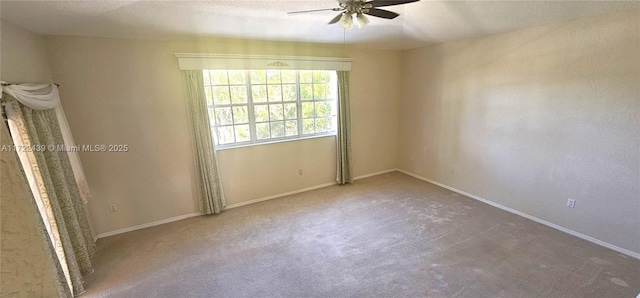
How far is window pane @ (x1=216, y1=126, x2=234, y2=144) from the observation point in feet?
12.5

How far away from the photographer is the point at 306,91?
14.1 feet

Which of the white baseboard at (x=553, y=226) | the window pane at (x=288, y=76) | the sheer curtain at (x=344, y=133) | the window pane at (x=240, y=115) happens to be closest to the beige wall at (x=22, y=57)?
the window pane at (x=240, y=115)

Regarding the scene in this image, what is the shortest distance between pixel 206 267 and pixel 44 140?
180 cm

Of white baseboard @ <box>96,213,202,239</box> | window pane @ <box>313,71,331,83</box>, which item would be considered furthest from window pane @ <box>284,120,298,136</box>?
white baseboard @ <box>96,213,202,239</box>

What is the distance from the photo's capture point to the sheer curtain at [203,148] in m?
3.40

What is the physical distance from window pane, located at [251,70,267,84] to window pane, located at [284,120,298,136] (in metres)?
0.73

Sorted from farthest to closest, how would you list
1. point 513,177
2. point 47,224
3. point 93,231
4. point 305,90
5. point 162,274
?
point 305,90 → point 513,177 → point 93,231 → point 162,274 → point 47,224

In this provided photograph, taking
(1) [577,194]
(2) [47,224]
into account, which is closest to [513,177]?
(1) [577,194]

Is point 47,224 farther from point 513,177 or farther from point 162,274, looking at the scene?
point 513,177

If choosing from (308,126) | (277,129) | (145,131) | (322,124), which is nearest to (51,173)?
(145,131)

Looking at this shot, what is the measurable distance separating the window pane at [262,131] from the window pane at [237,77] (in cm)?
67

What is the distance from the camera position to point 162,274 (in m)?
2.57

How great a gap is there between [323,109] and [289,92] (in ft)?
2.26

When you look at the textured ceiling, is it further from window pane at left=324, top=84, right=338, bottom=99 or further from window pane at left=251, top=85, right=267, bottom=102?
window pane at left=324, top=84, right=338, bottom=99
